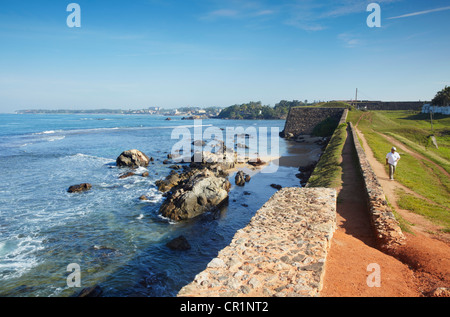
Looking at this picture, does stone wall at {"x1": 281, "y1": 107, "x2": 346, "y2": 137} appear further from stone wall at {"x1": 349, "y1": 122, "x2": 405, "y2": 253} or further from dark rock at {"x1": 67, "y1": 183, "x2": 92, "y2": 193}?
stone wall at {"x1": 349, "y1": 122, "x2": 405, "y2": 253}

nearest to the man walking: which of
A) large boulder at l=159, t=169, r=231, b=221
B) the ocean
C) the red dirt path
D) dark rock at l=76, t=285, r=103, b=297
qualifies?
the red dirt path

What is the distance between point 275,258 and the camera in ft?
21.7

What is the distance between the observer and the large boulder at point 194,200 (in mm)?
17109

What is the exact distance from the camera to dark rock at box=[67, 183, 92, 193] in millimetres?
22047

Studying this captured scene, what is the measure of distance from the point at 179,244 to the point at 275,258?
7.72 m

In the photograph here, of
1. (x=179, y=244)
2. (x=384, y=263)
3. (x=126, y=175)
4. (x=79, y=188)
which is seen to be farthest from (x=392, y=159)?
(x=126, y=175)

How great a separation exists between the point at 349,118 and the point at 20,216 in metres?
50.8

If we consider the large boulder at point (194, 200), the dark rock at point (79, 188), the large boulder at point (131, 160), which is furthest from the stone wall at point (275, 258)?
the large boulder at point (131, 160)

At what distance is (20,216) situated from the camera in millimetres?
17031

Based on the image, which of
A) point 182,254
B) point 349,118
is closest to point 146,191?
point 182,254

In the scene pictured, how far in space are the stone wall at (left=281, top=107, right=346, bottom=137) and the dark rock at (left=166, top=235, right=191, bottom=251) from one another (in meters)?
50.9

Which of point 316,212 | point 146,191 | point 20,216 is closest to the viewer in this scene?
point 316,212
